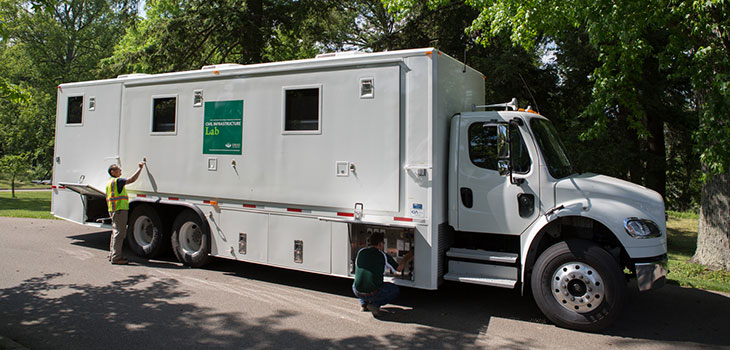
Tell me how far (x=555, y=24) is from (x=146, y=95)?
25.7ft

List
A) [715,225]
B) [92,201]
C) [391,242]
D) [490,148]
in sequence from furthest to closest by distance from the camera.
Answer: [92,201]
[715,225]
[391,242]
[490,148]

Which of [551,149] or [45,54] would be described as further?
[45,54]

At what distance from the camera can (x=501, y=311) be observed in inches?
247

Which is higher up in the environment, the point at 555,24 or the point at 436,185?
the point at 555,24

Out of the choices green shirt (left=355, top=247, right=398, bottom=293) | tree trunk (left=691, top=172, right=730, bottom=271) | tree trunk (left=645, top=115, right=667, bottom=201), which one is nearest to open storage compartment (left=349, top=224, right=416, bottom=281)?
green shirt (left=355, top=247, right=398, bottom=293)

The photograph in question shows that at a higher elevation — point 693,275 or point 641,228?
point 641,228

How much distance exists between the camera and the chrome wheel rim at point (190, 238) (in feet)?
27.2

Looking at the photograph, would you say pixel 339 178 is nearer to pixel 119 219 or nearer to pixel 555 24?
pixel 119 219

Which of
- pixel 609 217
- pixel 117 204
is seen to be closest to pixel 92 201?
pixel 117 204

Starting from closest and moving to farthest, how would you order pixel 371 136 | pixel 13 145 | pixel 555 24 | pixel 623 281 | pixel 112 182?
pixel 623 281 < pixel 371 136 < pixel 112 182 < pixel 555 24 < pixel 13 145

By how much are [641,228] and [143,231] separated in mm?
8157

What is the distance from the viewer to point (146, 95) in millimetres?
8570

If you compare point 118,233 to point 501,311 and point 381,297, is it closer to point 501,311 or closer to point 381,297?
point 381,297

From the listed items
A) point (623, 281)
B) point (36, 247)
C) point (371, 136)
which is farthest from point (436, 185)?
point (36, 247)
